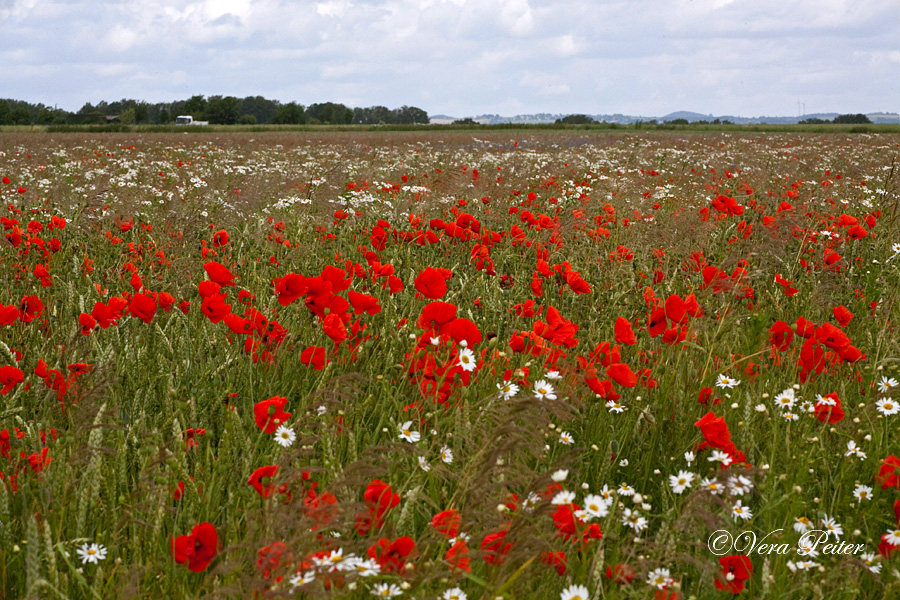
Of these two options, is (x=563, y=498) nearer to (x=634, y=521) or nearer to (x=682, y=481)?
(x=634, y=521)

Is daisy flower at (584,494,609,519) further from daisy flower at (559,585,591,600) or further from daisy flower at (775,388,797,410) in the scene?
daisy flower at (775,388,797,410)

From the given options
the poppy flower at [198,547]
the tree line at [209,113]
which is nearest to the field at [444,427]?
the poppy flower at [198,547]

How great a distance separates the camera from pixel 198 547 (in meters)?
1.55

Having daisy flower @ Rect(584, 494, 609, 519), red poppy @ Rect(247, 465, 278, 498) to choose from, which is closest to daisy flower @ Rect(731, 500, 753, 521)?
daisy flower @ Rect(584, 494, 609, 519)

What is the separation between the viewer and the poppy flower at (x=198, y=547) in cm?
151

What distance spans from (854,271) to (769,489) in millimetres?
3258

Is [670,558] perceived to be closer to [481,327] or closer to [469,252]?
[481,327]

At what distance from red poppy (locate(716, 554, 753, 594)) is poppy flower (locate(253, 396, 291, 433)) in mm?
1185

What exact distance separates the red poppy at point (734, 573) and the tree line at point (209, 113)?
53215mm

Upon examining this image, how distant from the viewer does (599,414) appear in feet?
8.82

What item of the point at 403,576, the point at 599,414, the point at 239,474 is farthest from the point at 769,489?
the point at 239,474

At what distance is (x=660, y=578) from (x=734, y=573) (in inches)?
8.8

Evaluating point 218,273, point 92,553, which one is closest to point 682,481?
point 92,553

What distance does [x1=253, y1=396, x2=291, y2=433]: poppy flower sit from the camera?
1.97 metres
